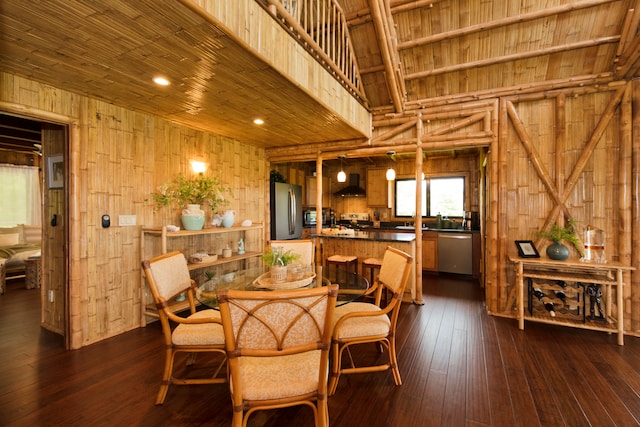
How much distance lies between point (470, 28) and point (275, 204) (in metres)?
3.99

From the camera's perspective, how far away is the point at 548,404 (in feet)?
6.56

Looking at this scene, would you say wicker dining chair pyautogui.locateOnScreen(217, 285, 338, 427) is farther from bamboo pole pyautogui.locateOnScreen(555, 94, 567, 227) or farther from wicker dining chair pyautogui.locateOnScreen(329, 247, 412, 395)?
bamboo pole pyautogui.locateOnScreen(555, 94, 567, 227)

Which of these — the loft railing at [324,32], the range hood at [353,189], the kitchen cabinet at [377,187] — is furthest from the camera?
the range hood at [353,189]

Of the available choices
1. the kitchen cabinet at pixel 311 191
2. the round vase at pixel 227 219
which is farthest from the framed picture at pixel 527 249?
the kitchen cabinet at pixel 311 191

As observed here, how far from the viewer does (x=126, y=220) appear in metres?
3.25

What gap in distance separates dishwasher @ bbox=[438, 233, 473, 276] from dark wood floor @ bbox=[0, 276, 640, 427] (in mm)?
2446

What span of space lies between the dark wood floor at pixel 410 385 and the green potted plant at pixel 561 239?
0.84 m

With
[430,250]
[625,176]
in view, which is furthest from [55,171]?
[625,176]

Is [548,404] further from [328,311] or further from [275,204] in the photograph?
[275,204]

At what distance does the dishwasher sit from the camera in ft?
18.7

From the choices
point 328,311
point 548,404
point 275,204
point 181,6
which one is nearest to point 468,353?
point 548,404

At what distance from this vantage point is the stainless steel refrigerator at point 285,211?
5637mm

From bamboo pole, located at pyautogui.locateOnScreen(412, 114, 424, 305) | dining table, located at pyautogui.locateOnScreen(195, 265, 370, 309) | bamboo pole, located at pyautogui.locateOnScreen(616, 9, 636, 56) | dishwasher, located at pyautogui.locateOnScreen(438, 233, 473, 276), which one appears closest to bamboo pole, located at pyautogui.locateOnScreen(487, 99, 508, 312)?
bamboo pole, located at pyautogui.locateOnScreen(412, 114, 424, 305)

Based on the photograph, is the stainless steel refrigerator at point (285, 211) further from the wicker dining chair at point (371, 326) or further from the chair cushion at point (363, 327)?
the chair cushion at point (363, 327)
